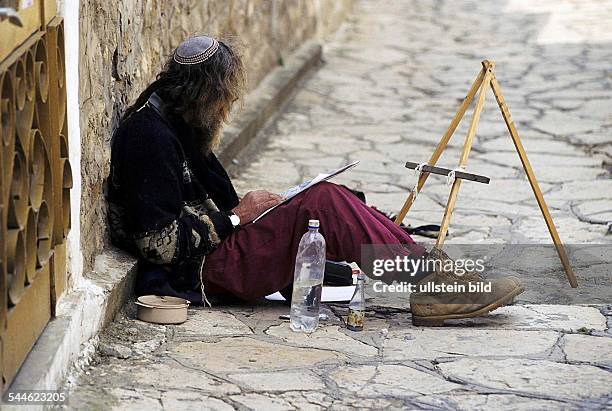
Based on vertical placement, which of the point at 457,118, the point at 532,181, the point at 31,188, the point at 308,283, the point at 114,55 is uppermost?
the point at 114,55

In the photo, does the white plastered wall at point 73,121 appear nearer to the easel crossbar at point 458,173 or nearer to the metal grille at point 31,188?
the metal grille at point 31,188

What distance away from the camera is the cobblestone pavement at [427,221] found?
3621 mm

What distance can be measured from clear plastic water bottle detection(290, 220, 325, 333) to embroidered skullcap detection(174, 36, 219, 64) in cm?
77

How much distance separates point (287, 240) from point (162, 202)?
53 centimetres

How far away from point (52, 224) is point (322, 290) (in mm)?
1410

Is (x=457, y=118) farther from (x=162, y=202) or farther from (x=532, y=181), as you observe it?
(x=162, y=202)

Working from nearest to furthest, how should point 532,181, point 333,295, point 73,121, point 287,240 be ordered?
point 73,121, point 287,240, point 333,295, point 532,181

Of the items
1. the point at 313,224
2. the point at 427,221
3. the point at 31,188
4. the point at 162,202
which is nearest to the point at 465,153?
the point at 313,224

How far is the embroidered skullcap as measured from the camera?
4188 mm

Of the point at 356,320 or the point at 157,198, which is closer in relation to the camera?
the point at 157,198

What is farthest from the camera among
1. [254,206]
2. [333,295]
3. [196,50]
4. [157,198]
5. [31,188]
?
[333,295]

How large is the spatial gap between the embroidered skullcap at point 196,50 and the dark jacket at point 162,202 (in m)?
0.19

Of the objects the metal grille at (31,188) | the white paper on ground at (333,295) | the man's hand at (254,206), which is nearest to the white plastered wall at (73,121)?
the metal grille at (31,188)

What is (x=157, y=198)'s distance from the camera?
13.5 ft
